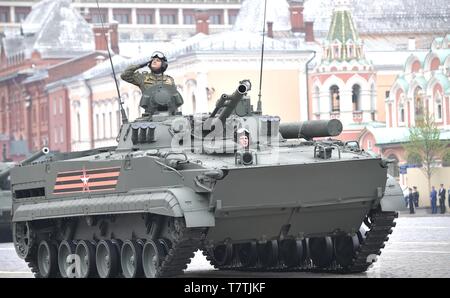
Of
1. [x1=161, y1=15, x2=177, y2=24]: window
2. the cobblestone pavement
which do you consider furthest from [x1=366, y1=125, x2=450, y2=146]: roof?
[x1=161, y1=15, x2=177, y2=24]: window

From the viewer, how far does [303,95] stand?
8338 centimetres

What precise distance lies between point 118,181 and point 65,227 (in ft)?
7.21

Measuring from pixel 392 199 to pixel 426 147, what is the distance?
43.7 m

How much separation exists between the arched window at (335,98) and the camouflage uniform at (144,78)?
5883 centimetres

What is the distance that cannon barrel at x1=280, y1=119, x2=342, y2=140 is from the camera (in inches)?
911

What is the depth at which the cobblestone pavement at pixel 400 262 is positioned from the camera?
22.9 meters

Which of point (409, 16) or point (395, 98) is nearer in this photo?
point (395, 98)

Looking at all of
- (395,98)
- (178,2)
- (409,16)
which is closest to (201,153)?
(395,98)

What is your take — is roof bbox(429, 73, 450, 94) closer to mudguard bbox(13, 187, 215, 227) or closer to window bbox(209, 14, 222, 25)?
mudguard bbox(13, 187, 215, 227)

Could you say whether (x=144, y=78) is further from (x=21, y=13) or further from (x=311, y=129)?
(x=21, y=13)

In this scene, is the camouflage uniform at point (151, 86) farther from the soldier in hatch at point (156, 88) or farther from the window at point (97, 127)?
the window at point (97, 127)

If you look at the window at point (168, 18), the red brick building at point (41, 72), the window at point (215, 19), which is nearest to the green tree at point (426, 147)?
the red brick building at point (41, 72)

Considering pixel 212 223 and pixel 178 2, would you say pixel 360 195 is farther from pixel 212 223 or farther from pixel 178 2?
pixel 178 2
